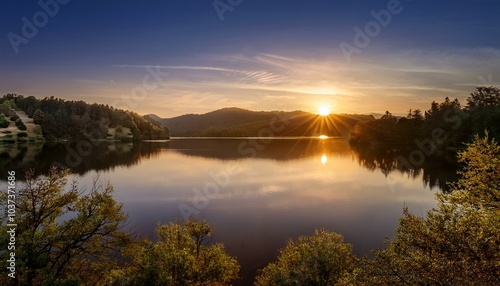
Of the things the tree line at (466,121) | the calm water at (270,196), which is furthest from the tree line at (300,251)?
the tree line at (466,121)

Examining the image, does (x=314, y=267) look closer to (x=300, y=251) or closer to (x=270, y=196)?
(x=300, y=251)

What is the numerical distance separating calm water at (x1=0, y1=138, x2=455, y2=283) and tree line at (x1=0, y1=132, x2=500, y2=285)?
372 inches

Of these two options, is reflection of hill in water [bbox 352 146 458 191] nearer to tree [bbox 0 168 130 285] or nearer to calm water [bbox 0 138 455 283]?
calm water [bbox 0 138 455 283]

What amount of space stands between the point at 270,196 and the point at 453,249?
59534 mm

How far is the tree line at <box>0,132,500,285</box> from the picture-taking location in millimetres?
17453

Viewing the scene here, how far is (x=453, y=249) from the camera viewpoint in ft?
58.9

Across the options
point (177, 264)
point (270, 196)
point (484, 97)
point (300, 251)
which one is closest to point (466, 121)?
point (484, 97)

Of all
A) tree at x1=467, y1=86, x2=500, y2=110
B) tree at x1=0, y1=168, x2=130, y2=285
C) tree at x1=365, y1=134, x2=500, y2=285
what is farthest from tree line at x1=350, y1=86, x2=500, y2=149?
tree at x1=0, y1=168, x2=130, y2=285

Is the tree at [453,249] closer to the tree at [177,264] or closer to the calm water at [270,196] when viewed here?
the tree at [177,264]

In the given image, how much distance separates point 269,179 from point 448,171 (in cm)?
6454

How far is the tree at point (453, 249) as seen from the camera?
52.9 ft

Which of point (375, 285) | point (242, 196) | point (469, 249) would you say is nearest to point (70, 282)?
point (375, 285)

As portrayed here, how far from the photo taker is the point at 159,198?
238 feet

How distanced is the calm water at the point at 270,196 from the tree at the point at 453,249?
19830 mm
